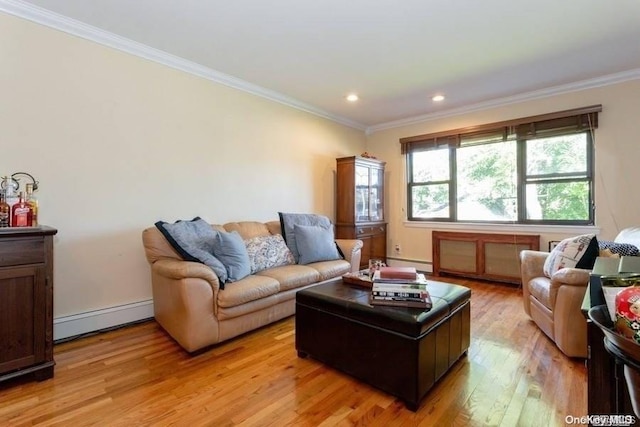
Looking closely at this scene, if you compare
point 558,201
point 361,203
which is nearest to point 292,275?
point 361,203

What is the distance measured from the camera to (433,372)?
1.75m

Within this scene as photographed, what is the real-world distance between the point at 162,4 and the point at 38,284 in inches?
79.5

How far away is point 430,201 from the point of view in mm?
4965

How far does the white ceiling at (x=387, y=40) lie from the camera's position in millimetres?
2270

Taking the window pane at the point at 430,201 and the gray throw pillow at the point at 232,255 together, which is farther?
the window pane at the point at 430,201

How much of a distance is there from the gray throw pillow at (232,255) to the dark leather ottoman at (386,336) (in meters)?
0.67

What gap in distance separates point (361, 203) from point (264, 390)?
3288 mm

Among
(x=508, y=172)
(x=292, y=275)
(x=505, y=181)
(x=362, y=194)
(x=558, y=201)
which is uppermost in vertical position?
(x=508, y=172)

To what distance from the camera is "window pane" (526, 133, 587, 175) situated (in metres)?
3.73

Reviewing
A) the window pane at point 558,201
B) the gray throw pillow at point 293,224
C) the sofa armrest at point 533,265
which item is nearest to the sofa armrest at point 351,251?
the gray throw pillow at point 293,224

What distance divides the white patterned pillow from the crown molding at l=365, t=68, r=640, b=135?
9.92 ft

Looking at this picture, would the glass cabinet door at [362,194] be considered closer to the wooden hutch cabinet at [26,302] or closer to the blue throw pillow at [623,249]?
the blue throw pillow at [623,249]

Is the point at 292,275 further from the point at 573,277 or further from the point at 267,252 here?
the point at 573,277

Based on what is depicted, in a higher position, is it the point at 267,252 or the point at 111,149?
the point at 111,149
